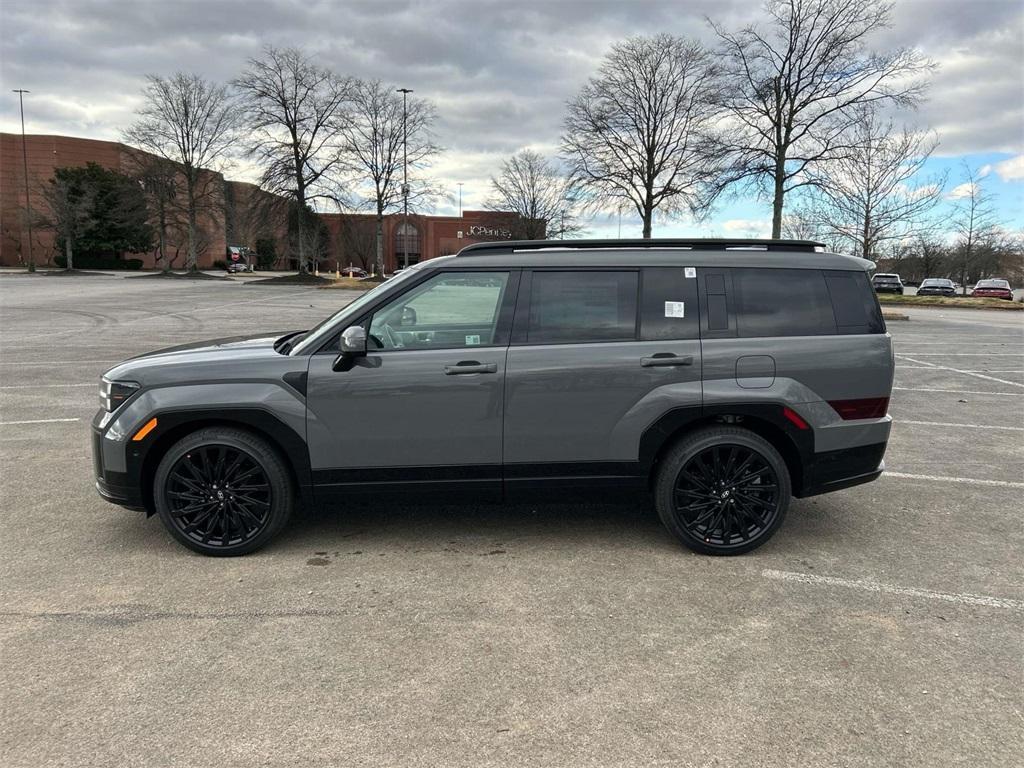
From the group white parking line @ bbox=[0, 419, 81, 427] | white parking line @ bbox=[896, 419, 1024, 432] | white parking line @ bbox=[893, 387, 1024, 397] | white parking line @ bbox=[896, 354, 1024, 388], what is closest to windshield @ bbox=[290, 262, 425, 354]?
white parking line @ bbox=[0, 419, 81, 427]

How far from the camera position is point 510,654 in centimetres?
303

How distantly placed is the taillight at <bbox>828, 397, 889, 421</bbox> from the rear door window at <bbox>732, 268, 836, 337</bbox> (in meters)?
0.43

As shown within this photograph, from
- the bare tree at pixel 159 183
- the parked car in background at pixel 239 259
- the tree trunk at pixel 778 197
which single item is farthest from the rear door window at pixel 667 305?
the parked car in background at pixel 239 259

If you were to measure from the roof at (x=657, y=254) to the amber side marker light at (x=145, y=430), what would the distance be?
2.01 meters

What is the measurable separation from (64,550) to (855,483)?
4.84m

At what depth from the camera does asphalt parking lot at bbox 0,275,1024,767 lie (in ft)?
8.16

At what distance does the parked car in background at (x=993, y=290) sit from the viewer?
123ft

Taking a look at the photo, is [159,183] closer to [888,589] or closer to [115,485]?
[115,485]

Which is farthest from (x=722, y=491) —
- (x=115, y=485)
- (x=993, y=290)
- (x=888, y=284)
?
(x=993, y=290)

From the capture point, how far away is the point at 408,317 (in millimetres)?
4160

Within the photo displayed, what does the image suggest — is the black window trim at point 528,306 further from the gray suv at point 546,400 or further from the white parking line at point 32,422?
the white parking line at point 32,422

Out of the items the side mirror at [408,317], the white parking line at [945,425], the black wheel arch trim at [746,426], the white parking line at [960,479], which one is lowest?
the white parking line at [960,479]

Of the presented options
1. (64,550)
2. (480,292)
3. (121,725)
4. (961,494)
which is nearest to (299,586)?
(121,725)

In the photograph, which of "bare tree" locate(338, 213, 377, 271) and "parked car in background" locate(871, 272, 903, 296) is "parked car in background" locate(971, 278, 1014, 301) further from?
"bare tree" locate(338, 213, 377, 271)
